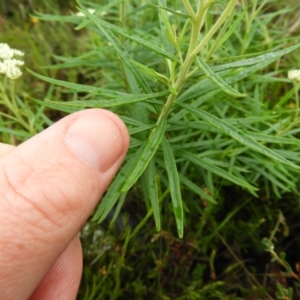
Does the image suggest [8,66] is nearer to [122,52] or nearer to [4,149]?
[4,149]

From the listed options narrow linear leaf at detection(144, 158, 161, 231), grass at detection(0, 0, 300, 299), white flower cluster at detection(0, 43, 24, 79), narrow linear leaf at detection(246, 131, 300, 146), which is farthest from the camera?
grass at detection(0, 0, 300, 299)

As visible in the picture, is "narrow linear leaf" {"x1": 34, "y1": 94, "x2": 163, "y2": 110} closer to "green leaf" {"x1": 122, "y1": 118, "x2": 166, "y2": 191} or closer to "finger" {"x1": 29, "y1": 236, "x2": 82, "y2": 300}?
"green leaf" {"x1": 122, "y1": 118, "x2": 166, "y2": 191}

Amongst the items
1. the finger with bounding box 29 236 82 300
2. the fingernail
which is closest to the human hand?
the fingernail

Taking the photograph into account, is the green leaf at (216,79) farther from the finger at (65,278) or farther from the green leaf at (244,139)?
the finger at (65,278)

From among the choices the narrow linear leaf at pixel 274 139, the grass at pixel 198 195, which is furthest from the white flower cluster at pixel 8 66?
the narrow linear leaf at pixel 274 139

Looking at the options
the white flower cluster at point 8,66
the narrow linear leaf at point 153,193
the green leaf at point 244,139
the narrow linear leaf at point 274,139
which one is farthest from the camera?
the white flower cluster at point 8,66
